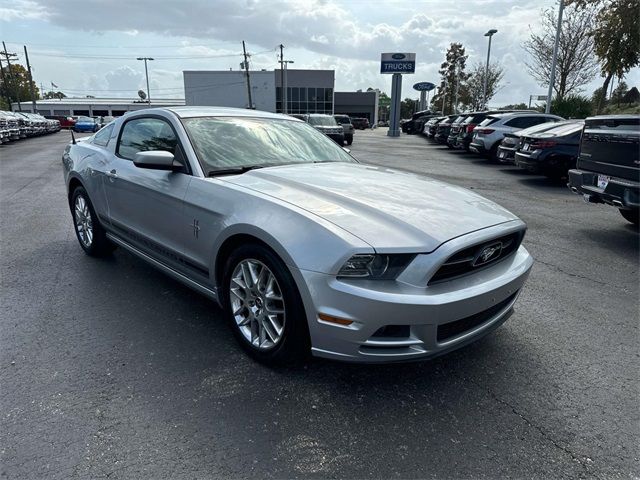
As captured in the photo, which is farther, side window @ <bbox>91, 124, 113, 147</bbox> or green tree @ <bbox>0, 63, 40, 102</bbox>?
green tree @ <bbox>0, 63, 40, 102</bbox>

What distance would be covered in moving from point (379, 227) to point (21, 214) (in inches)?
272

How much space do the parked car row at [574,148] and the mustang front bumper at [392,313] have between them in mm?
4096

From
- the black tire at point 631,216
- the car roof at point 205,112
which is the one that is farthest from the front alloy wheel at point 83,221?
the black tire at point 631,216

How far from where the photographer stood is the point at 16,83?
254ft

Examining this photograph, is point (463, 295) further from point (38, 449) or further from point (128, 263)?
point (128, 263)

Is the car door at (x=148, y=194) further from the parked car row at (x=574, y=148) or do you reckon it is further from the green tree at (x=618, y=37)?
the green tree at (x=618, y=37)

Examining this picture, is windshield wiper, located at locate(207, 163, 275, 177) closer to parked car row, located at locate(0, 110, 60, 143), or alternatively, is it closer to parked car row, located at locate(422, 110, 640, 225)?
parked car row, located at locate(422, 110, 640, 225)

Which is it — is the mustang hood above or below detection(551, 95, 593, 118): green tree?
below

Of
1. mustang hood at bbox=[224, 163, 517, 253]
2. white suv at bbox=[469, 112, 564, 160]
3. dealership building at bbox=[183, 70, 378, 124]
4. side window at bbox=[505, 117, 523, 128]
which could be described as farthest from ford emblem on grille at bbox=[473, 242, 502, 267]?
dealership building at bbox=[183, 70, 378, 124]

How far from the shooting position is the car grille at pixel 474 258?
2617 mm

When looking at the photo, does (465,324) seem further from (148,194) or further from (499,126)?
(499,126)

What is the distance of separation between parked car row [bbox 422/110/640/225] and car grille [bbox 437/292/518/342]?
11.9 ft

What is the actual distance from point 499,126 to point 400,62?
23.2 meters

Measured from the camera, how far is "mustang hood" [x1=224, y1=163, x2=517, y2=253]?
8.43 ft
